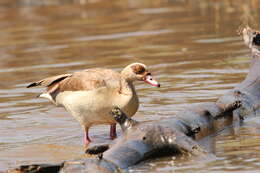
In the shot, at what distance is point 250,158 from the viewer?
7.11m

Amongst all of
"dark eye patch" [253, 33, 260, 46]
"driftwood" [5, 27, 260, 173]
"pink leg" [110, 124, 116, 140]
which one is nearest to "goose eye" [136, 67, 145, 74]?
"driftwood" [5, 27, 260, 173]

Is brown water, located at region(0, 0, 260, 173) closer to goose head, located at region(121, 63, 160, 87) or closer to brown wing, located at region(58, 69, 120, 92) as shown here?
brown wing, located at region(58, 69, 120, 92)

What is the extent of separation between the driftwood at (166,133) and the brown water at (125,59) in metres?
0.16

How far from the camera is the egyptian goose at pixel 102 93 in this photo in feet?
27.1

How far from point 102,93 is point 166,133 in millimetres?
1168

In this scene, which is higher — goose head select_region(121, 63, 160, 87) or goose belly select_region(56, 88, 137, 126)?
goose head select_region(121, 63, 160, 87)

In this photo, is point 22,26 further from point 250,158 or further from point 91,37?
point 250,158

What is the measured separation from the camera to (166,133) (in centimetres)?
736

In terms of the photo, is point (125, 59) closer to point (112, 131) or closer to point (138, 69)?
point (112, 131)

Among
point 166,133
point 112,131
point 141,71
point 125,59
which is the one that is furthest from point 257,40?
point 125,59

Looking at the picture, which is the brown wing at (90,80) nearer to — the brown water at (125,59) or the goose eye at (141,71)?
the goose eye at (141,71)

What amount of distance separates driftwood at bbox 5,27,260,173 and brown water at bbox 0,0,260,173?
0.53 ft

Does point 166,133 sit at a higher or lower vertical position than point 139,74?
lower

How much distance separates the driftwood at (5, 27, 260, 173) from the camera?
6492 millimetres
